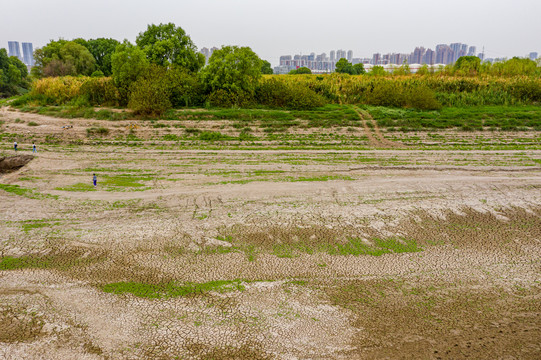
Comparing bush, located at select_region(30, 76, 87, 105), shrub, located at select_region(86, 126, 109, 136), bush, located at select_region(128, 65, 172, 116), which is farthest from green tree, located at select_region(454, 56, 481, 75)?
bush, located at select_region(30, 76, 87, 105)

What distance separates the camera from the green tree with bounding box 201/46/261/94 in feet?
125

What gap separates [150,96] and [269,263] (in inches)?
1025

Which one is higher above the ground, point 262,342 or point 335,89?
point 335,89

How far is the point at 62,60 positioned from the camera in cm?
5256

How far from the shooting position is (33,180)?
824 inches

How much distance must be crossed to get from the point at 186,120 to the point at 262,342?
27.4 metres

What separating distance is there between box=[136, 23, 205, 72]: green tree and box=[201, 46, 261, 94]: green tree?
4.96 m

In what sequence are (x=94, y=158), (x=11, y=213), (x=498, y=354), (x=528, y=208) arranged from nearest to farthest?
(x=498, y=354) → (x=11, y=213) → (x=528, y=208) → (x=94, y=158)

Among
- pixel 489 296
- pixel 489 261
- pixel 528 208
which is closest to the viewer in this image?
pixel 489 296

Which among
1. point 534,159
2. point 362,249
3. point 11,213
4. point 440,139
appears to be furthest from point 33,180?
point 534,159

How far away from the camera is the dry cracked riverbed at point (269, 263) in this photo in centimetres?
1039

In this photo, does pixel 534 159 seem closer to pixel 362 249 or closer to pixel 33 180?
pixel 362 249

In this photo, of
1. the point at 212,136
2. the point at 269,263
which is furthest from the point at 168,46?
the point at 269,263

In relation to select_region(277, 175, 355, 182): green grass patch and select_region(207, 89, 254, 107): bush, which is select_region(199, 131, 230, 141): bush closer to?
select_region(207, 89, 254, 107): bush
